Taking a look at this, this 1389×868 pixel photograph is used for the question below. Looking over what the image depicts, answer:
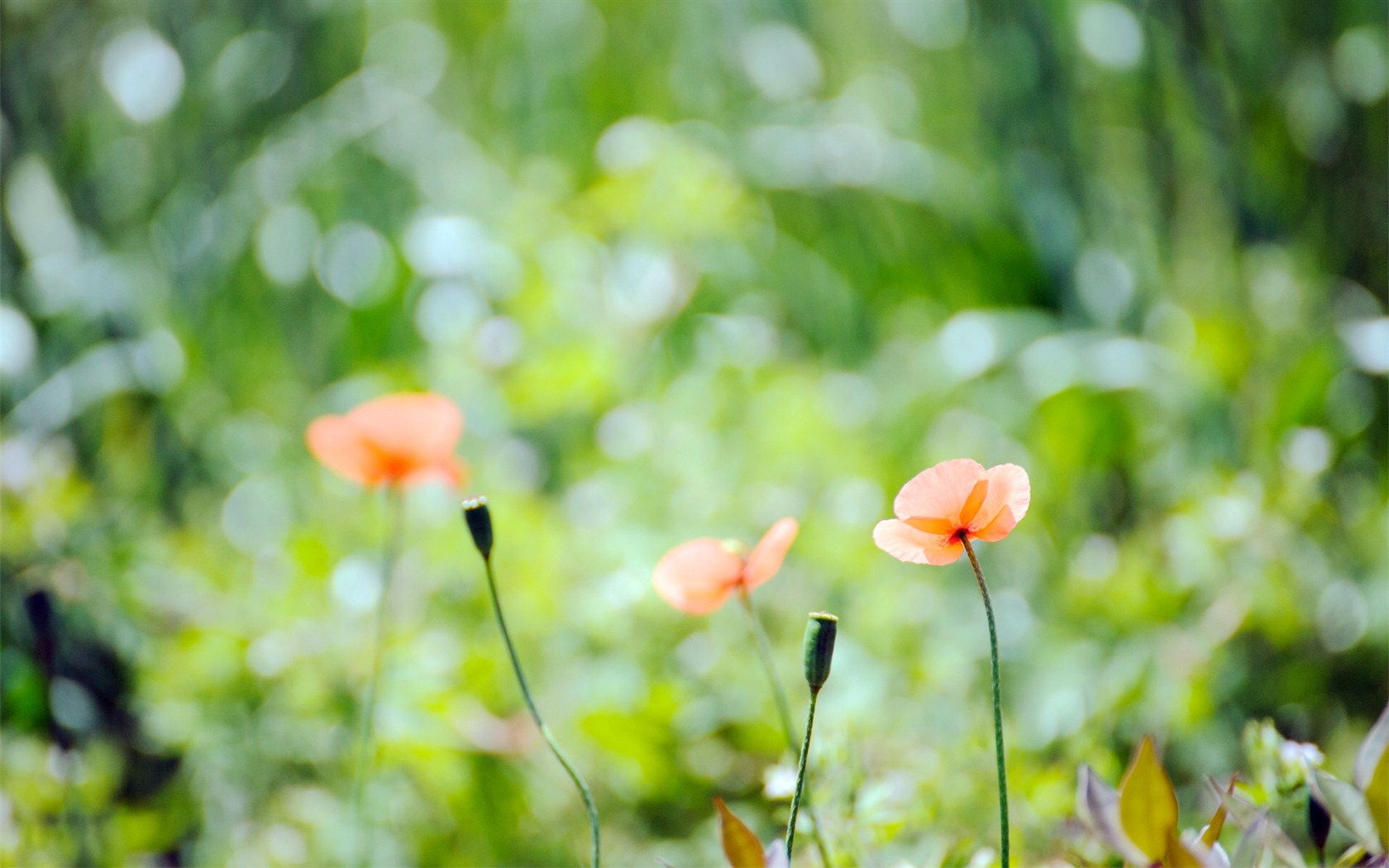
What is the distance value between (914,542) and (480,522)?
175mm

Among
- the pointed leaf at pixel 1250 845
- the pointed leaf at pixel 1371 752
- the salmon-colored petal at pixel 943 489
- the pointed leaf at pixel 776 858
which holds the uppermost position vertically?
the salmon-colored petal at pixel 943 489

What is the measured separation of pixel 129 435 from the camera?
4.68 feet

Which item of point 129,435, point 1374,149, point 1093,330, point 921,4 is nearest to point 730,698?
point 1093,330

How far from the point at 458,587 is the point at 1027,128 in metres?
1.16

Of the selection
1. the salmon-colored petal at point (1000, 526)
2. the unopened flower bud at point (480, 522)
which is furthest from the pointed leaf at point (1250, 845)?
the unopened flower bud at point (480, 522)

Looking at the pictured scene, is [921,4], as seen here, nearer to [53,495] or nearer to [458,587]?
[458,587]

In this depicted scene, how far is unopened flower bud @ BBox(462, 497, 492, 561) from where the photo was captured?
0.40 meters

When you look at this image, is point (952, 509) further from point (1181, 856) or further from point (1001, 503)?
point (1181, 856)

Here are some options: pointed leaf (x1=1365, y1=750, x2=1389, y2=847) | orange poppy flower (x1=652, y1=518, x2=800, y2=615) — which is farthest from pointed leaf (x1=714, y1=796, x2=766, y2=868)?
pointed leaf (x1=1365, y1=750, x2=1389, y2=847)

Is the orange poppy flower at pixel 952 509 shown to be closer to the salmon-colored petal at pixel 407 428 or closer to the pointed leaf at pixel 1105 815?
the pointed leaf at pixel 1105 815

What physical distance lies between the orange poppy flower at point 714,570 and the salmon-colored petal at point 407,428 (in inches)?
8.7

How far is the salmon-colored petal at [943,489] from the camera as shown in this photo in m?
0.36

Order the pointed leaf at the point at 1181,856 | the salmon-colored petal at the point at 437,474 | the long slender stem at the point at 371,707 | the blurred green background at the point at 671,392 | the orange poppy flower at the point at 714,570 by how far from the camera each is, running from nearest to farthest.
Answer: the pointed leaf at the point at 1181,856 → the orange poppy flower at the point at 714,570 → the long slender stem at the point at 371,707 → the salmon-colored petal at the point at 437,474 → the blurred green background at the point at 671,392

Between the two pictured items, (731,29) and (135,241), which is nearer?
(135,241)
